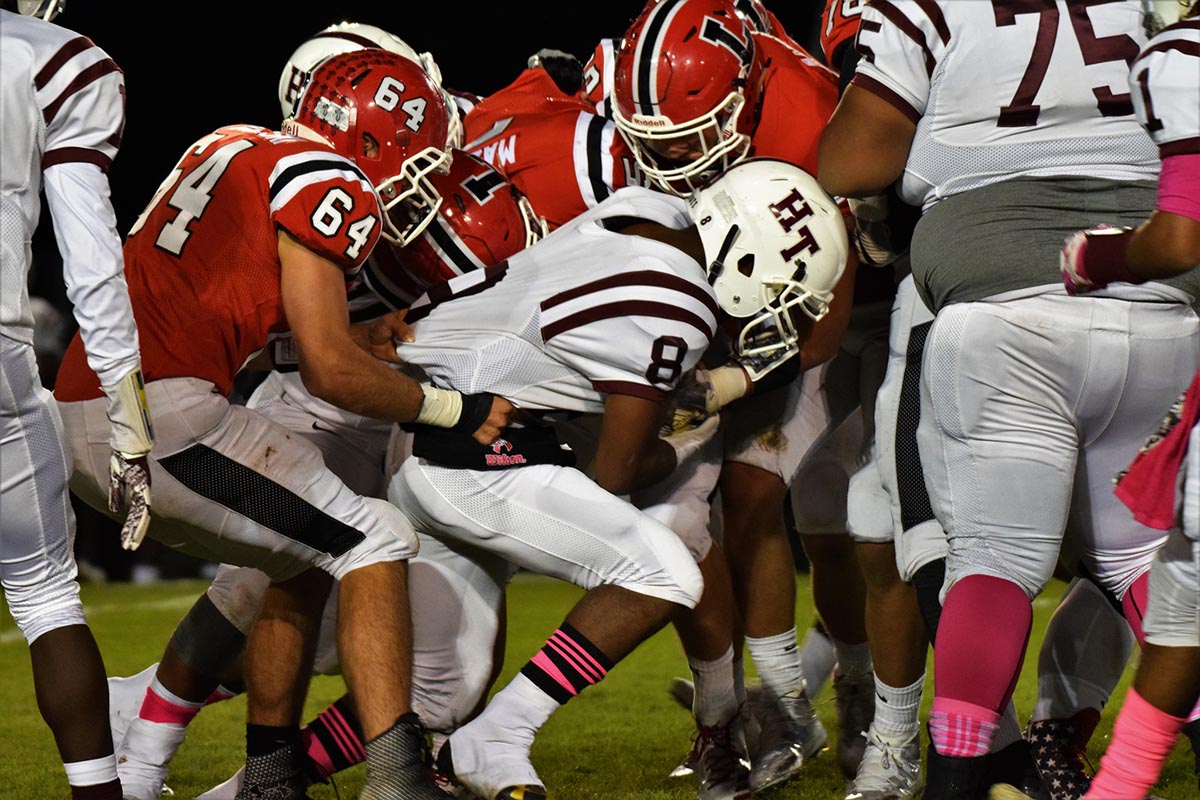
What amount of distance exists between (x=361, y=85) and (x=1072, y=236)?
168 cm

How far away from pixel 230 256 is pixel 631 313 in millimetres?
813

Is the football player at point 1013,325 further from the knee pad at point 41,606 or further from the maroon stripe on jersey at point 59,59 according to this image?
the knee pad at point 41,606

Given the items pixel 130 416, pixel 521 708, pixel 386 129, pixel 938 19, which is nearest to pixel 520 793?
pixel 521 708

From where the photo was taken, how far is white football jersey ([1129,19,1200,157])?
2.13m

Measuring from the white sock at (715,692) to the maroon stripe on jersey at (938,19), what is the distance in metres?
1.49

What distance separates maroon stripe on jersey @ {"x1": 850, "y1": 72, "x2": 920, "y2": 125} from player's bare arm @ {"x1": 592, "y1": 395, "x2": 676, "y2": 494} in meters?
0.77

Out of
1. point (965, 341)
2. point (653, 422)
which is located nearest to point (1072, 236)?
point (965, 341)


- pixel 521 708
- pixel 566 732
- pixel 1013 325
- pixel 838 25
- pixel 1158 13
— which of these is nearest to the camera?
pixel 1013 325

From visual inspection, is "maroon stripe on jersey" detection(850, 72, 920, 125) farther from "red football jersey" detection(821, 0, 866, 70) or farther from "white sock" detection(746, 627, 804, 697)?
"white sock" detection(746, 627, 804, 697)

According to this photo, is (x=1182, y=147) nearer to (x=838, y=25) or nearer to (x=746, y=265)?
(x=746, y=265)

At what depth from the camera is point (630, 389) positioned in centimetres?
297

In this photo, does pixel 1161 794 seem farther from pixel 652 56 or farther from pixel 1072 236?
pixel 652 56

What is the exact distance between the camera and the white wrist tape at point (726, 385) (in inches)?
127

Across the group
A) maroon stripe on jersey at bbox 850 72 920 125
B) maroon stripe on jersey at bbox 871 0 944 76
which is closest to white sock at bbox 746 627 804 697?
maroon stripe on jersey at bbox 850 72 920 125
